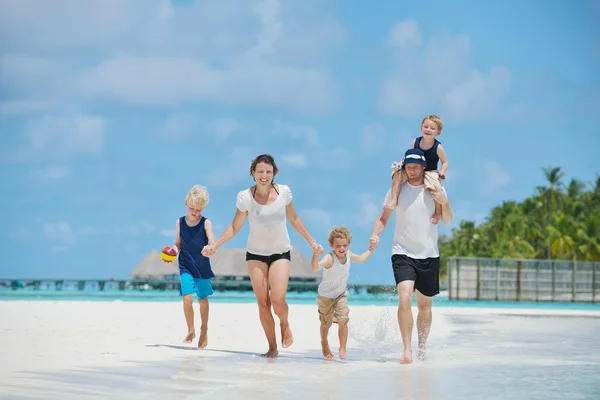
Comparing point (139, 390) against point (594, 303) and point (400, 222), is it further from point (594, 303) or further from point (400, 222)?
point (594, 303)

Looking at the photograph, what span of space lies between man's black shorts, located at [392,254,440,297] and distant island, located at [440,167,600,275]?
61928 mm

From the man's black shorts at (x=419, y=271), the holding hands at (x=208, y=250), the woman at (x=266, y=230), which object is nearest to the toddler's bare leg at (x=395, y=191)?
the man's black shorts at (x=419, y=271)

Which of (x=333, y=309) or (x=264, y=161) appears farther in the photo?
(x=333, y=309)

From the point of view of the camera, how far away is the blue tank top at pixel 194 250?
10562mm

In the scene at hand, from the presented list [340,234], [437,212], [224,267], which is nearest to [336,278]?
[340,234]

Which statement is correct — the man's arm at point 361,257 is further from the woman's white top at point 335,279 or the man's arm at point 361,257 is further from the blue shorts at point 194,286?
the blue shorts at point 194,286

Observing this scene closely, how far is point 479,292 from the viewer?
45.4 m

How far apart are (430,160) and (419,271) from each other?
1177mm

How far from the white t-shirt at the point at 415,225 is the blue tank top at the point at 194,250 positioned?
2378 mm

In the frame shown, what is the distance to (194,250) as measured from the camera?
34.7 ft

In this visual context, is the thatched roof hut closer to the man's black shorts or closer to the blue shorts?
the blue shorts

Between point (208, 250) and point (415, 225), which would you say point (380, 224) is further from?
point (208, 250)

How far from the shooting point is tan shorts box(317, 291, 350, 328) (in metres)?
9.45

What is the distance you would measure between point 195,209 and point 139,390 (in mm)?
4015
